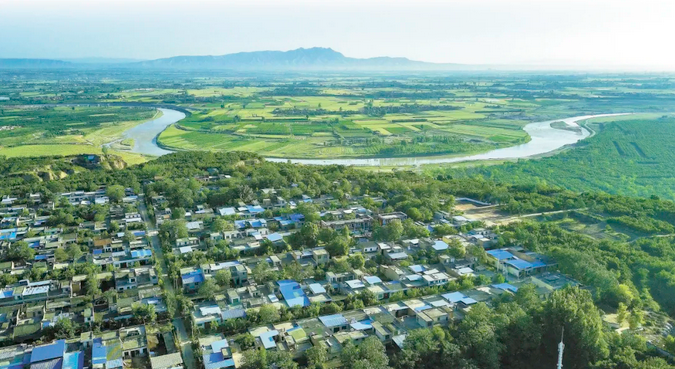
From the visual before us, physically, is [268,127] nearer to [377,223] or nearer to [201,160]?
[201,160]

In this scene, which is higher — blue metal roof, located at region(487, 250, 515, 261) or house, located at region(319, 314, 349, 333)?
blue metal roof, located at region(487, 250, 515, 261)

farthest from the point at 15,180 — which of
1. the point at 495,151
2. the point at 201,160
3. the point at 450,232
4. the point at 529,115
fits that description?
the point at 529,115

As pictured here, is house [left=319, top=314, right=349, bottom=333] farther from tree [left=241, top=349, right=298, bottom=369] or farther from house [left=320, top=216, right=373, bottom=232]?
house [left=320, top=216, right=373, bottom=232]

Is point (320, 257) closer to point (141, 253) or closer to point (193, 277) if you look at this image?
Answer: point (193, 277)

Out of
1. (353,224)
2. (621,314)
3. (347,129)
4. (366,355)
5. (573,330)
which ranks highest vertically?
(573,330)

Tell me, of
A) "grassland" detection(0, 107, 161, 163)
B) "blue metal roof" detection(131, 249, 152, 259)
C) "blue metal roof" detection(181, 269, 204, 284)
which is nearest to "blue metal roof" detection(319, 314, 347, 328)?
"blue metal roof" detection(181, 269, 204, 284)

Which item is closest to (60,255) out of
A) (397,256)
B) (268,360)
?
(268,360)
